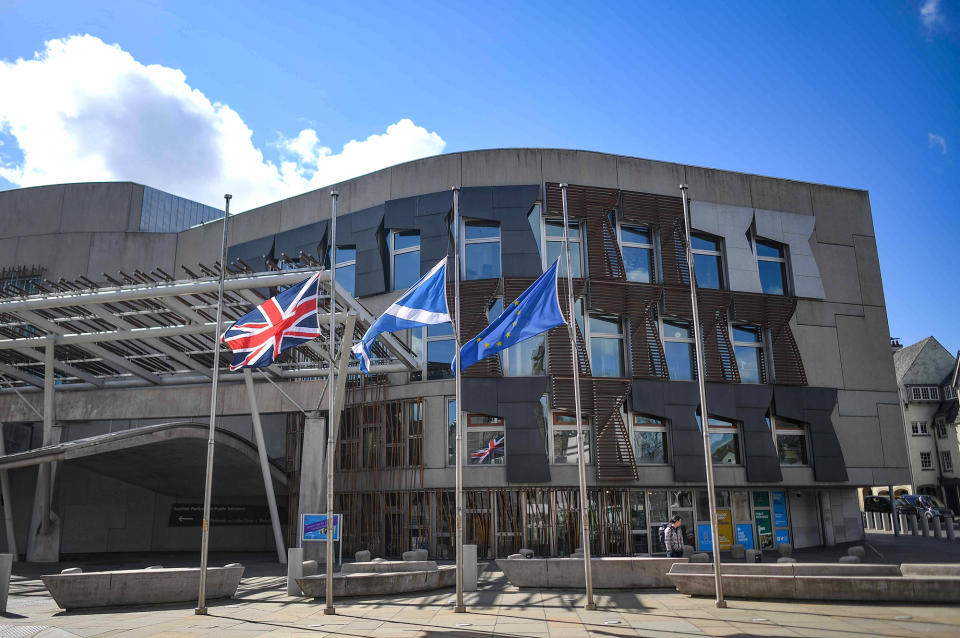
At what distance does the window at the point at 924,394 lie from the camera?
59094 millimetres

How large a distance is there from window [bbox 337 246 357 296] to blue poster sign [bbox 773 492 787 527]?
19.5m

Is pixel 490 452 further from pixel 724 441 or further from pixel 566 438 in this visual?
pixel 724 441

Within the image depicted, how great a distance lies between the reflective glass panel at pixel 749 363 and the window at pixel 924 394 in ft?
123

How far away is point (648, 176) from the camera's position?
1182 inches

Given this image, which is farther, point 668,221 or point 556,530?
point 668,221

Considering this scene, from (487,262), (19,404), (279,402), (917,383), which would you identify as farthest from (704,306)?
(917,383)

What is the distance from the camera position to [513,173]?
94.9 ft

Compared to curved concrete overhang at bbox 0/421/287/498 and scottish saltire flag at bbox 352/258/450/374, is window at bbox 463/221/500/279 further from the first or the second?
scottish saltire flag at bbox 352/258/450/374

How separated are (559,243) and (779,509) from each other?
45.7 feet

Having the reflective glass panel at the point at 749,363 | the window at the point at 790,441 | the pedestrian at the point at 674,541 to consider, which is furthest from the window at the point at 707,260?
the pedestrian at the point at 674,541

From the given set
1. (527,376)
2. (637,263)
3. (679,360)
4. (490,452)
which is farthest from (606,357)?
(490,452)

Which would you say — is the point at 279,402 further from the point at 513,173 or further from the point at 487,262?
the point at 513,173

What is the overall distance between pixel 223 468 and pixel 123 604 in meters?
16.3

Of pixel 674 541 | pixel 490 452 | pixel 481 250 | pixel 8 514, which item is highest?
pixel 481 250
